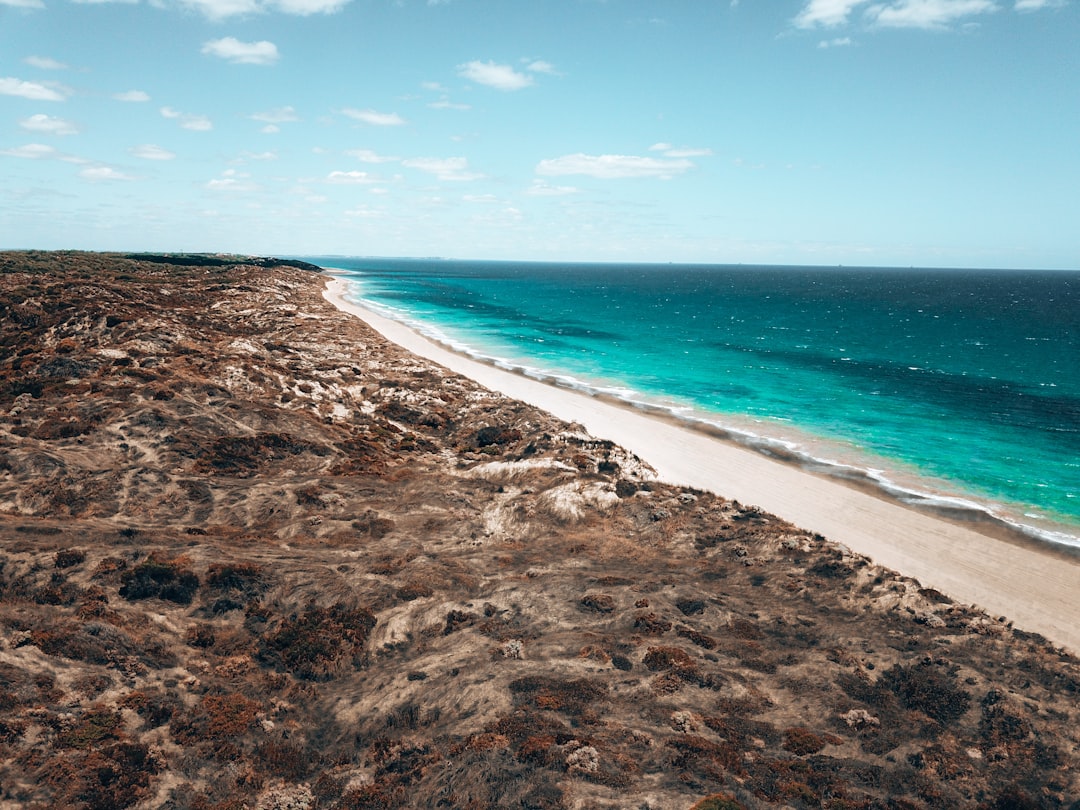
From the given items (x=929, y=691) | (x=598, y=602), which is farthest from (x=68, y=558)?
(x=929, y=691)

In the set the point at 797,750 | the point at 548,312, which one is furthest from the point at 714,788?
the point at 548,312

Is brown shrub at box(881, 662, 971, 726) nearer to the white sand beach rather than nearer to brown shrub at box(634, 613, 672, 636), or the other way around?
brown shrub at box(634, 613, 672, 636)

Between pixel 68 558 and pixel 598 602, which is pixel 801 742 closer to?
pixel 598 602

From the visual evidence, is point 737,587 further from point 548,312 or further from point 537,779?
point 548,312

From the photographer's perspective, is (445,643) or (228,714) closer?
(228,714)

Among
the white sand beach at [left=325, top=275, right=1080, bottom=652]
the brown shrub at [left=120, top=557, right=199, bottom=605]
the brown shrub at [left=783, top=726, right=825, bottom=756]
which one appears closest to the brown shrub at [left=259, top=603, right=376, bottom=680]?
the brown shrub at [left=120, top=557, right=199, bottom=605]

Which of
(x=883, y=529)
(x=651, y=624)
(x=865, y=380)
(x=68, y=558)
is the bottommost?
(x=883, y=529)
